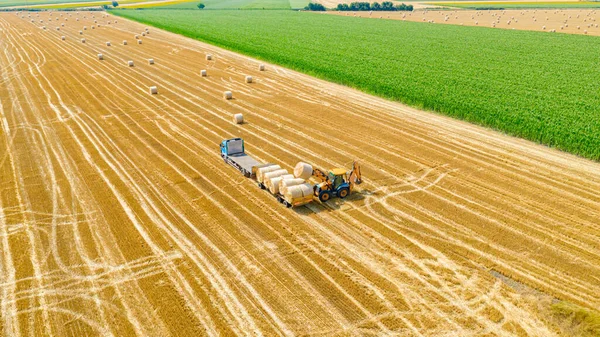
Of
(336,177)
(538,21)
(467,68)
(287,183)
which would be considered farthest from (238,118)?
(538,21)

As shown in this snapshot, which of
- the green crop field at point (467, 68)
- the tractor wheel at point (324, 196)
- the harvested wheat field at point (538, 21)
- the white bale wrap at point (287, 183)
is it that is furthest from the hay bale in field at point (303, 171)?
the harvested wheat field at point (538, 21)

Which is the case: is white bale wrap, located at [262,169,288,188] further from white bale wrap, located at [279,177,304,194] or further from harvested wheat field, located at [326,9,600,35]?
harvested wheat field, located at [326,9,600,35]

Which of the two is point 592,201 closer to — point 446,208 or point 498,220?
point 498,220

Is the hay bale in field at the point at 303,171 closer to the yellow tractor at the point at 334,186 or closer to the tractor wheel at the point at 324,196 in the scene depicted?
the yellow tractor at the point at 334,186

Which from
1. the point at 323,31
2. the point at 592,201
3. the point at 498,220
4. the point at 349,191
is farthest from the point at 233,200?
the point at 323,31

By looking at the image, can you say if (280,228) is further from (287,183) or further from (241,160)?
(241,160)

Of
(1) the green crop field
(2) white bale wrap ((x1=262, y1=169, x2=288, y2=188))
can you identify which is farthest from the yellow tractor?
(1) the green crop field
